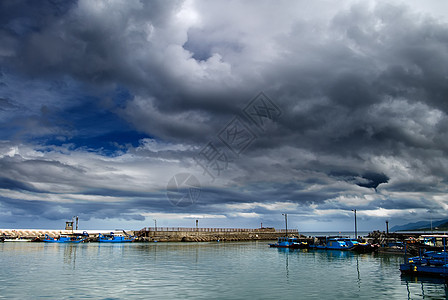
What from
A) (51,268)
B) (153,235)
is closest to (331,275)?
(51,268)

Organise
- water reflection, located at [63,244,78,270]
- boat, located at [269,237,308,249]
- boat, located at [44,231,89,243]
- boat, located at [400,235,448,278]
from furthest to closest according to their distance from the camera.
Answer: boat, located at [44,231,89,243] → boat, located at [269,237,308,249] → water reflection, located at [63,244,78,270] → boat, located at [400,235,448,278]

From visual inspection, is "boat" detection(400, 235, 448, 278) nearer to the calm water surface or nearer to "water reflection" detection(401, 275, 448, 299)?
"water reflection" detection(401, 275, 448, 299)

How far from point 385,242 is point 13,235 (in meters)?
172

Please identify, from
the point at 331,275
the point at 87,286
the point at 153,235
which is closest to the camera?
the point at 87,286

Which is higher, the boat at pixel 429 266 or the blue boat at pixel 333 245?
the boat at pixel 429 266

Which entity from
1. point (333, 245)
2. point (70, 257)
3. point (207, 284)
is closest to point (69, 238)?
point (70, 257)

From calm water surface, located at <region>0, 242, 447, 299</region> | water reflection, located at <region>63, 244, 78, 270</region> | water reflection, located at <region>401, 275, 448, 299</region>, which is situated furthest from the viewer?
water reflection, located at <region>63, 244, 78, 270</region>

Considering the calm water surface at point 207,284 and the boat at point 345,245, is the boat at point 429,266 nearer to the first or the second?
the calm water surface at point 207,284

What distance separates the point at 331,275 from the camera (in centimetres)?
5119

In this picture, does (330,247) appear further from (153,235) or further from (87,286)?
(153,235)

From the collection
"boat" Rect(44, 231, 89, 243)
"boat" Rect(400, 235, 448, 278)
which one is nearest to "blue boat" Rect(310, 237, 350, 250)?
"boat" Rect(400, 235, 448, 278)

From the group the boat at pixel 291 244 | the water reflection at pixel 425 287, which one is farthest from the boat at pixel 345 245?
the water reflection at pixel 425 287

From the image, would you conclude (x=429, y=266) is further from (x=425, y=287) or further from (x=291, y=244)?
(x=291, y=244)

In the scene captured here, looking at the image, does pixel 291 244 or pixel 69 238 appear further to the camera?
pixel 69 238
